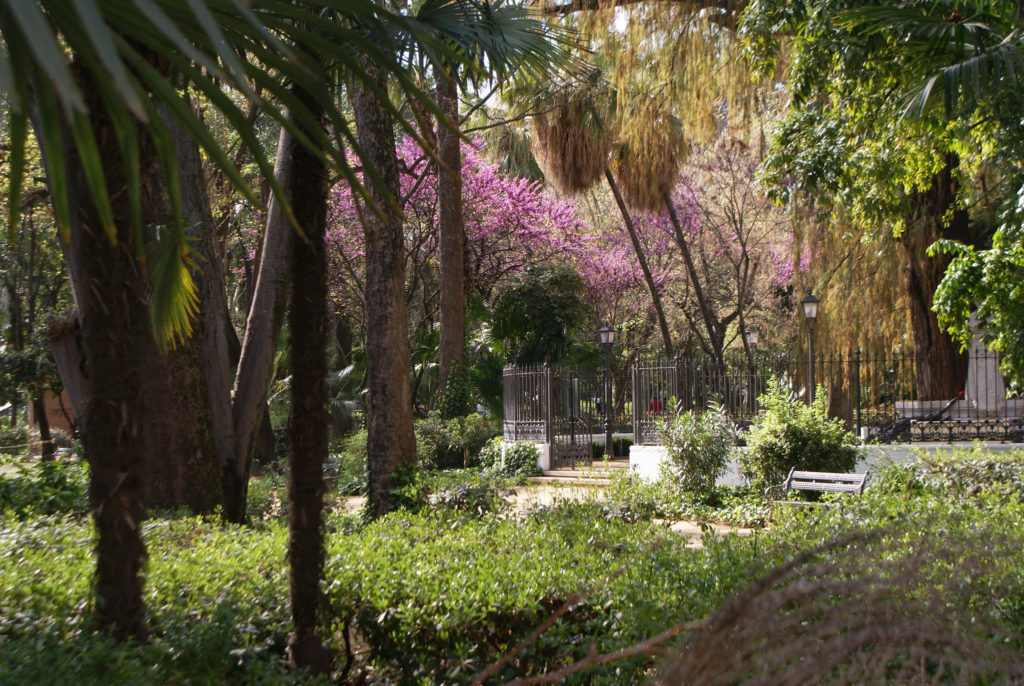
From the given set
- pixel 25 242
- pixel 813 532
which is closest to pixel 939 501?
pixel 813 532

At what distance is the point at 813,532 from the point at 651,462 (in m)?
8.45

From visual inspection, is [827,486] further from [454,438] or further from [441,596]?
[454,438]

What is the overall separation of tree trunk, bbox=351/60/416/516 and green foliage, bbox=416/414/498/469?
20.9 feet

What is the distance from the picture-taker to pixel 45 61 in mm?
1503

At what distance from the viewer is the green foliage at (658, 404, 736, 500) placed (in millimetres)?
12211

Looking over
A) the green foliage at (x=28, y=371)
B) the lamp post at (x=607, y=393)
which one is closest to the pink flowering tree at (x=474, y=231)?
the lamp post at (x=607, y=393)

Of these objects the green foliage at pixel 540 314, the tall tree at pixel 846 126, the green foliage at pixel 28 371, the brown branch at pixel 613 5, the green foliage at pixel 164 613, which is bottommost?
the green foliage at pixel 164 613

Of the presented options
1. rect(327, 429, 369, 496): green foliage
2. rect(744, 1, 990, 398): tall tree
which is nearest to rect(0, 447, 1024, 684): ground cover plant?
rect(744, 1, 990, 398): tall tree

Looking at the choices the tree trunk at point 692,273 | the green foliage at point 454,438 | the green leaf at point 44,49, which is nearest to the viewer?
the green leaf at point 44,49

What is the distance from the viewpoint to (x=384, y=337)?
1113 cm

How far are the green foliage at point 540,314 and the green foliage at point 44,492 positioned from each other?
43.3 feet

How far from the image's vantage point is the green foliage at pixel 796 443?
11.9 meters

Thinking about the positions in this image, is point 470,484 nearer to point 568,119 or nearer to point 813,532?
point 813,532

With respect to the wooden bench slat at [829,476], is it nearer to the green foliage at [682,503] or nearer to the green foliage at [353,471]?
the green foliage at [682,503]
